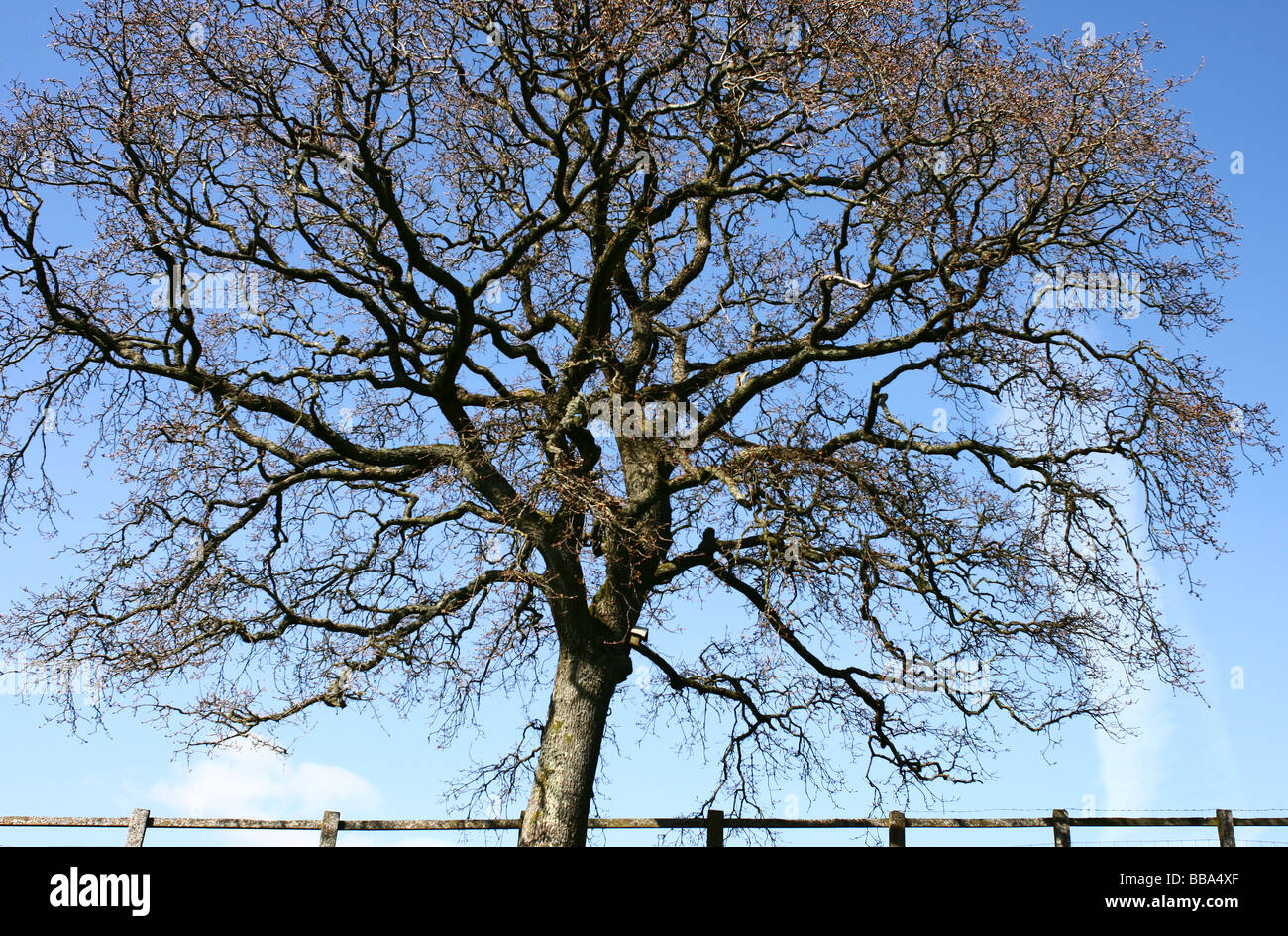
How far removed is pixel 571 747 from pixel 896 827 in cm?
376

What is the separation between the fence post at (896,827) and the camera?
10.9 meters

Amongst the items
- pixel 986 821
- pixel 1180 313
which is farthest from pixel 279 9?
pixel 986 821

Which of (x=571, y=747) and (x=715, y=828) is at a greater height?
(x=571, y=747)

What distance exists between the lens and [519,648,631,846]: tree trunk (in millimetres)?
9484

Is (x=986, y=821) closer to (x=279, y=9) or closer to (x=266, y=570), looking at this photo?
(x=266, y=570)

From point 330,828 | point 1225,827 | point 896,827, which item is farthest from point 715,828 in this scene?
point 1225,827

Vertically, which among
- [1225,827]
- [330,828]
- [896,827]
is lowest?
[1225,827]

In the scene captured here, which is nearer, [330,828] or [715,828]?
[330,828]

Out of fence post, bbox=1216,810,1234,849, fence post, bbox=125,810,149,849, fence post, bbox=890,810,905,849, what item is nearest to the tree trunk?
fence post, bbox=890,810,905,849

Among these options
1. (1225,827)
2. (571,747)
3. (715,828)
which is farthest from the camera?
(715,828)

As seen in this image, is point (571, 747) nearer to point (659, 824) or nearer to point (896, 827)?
point (659, 824)

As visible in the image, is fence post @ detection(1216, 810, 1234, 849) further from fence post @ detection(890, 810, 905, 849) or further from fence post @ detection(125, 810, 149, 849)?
fence post @ detection(125, 810, 149, 849)

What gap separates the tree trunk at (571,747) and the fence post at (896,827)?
133 inches

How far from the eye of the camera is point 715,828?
11297 millimetres
